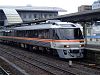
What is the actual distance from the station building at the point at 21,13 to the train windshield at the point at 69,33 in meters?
85.8

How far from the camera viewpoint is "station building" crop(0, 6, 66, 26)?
107250 millimetres

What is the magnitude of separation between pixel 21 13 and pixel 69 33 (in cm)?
9471

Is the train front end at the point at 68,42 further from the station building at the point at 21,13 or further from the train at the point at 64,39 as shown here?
the station building at the point at 21,13

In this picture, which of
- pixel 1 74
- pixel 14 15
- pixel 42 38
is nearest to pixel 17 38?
pixel 42 38

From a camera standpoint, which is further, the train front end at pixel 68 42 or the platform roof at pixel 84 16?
the platform roof at pixel 84 16

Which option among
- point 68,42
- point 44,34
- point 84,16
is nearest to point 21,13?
point 84,16

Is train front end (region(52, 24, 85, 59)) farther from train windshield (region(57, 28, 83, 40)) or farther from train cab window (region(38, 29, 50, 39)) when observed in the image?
train cab window (region(38, 29, 50, 39))

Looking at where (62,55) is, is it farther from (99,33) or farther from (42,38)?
(99,33)

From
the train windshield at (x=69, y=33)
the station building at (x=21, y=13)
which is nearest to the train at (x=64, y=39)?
the train windshield at (x=69, y=33)

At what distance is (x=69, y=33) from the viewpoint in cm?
2006

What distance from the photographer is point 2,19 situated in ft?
360

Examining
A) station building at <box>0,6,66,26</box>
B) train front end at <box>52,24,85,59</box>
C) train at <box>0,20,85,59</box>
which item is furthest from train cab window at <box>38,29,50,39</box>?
station building at <box>0,6,66,26</box>

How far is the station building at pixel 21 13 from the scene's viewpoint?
10725 centimetres

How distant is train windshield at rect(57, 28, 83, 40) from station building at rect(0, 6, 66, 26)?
8580cm
